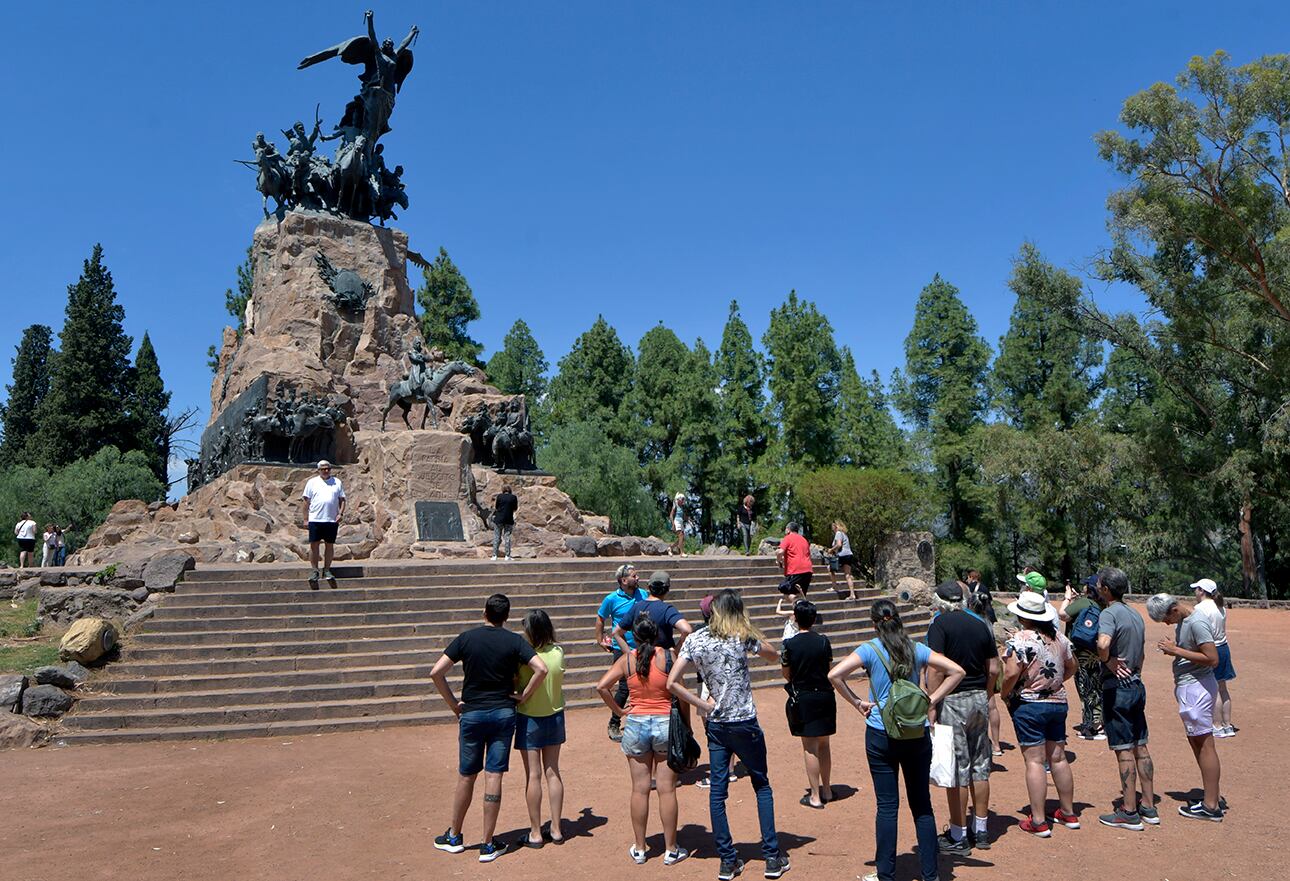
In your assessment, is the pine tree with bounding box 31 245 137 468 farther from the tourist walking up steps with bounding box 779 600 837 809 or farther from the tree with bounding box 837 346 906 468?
the tourist walking up steps with bounding box 779 600 837 809

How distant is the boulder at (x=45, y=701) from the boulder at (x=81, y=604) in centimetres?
227

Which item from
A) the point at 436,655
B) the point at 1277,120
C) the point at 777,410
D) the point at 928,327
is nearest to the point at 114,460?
the point at 777,410

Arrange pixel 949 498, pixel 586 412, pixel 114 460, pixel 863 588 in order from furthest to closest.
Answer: pixel 586 412
pixel 949 498
pixel 114 460
pixel 863 588

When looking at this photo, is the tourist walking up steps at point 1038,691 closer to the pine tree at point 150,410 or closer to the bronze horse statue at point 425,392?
the bronze horse statue at point 425,392

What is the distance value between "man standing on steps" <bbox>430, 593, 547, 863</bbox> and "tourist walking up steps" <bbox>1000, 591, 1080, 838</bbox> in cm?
307

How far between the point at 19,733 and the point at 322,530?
3861mm

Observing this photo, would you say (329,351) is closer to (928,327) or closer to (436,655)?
(436,655)

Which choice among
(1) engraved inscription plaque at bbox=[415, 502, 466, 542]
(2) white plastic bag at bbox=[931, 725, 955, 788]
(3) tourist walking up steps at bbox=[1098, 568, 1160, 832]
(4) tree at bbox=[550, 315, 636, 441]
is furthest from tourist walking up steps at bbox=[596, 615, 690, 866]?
(4) tree at bbox=[550, 315, 636, 441]

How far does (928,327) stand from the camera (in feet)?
133

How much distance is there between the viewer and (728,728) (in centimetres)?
506

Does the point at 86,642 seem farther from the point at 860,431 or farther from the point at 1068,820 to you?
the point at 860,431

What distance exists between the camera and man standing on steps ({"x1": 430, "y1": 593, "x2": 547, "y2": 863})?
17.7 feet

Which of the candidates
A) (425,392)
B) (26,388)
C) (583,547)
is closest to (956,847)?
(583,547)

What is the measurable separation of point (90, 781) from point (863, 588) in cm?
1364
